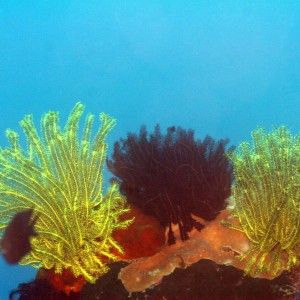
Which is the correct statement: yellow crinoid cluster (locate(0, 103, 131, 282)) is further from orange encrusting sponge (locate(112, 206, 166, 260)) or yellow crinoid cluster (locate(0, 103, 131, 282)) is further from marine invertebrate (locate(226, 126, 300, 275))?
marine invertebrate (locate(226, 126, 300, 275))

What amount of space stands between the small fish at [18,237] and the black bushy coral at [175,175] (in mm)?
1166

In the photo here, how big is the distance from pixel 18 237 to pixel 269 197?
277cm

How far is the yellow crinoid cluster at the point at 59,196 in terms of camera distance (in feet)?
13.0

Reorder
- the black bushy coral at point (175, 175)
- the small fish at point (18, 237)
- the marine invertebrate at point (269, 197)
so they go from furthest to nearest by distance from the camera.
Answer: the black bushy coral at point (175, 175) < the small fish at point (18, 237) < the marine invertebrate at point (269, 197)

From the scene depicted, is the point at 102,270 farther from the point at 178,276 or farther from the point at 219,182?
the point at 219,182

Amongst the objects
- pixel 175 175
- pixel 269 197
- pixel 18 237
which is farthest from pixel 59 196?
pixel 269 197

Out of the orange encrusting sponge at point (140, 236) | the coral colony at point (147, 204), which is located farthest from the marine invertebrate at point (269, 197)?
the orange encrusting sponge at point (140, 236)

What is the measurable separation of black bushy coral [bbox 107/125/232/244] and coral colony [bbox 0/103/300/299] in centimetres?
1

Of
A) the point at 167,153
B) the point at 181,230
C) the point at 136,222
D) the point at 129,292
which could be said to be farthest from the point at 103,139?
the point at 129,292

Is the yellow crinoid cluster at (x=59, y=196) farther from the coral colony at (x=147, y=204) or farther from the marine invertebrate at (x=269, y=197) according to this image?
the marine invertebrate at (x=269, y=197)

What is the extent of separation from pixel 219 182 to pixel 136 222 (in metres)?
1.12

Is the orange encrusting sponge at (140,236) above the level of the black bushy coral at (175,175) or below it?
below

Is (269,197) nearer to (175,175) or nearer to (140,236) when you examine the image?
(175,175)

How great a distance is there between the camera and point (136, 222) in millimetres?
4402
